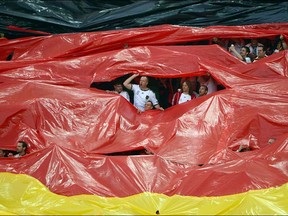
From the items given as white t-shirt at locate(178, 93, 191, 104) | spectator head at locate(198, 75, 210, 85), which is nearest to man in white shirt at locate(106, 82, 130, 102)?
white t-shirt at locate(178, 93, 191, 104)

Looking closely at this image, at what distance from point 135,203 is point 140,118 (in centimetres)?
201

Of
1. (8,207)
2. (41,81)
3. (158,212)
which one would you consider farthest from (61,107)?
(158,212)

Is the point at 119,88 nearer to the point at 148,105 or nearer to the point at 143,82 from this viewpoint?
the point at 143,82

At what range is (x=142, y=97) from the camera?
918 centimetres

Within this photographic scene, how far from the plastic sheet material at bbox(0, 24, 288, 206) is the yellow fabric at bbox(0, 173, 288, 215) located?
0.81ft

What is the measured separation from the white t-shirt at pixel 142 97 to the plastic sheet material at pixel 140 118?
10.5 inches

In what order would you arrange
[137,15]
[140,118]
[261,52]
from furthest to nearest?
1. [137,15]
2. [261,52]
3. [140,118]

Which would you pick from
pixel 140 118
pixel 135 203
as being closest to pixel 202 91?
pixel 140 118

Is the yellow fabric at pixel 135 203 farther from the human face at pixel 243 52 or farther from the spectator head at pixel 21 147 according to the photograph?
the human face at pixel 243 52

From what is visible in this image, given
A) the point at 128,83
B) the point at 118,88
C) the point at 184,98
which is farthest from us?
the point at 118,88

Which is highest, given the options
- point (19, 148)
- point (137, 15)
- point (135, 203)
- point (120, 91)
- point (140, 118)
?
point (137, 15)

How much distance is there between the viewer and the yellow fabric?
671 centimetres

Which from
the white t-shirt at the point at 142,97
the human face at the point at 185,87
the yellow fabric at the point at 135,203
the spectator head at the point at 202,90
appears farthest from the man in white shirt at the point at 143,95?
the yellow fabric at the point at 135,203

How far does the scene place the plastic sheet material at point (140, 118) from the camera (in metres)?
7.64
